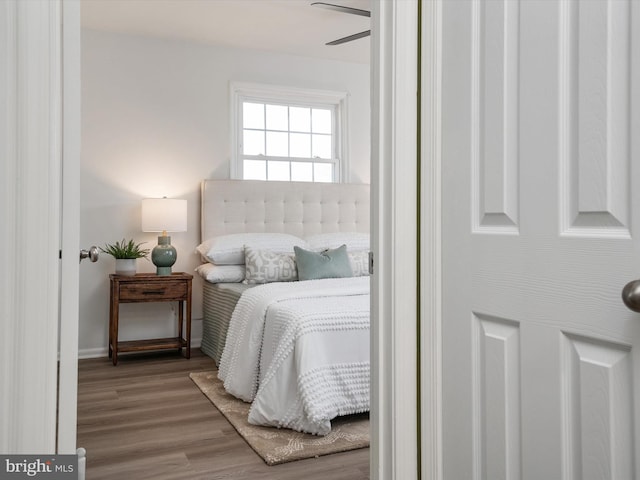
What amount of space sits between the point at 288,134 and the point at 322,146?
14.8 inches

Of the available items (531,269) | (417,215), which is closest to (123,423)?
(417,215)

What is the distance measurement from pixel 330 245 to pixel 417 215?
3.49 meters

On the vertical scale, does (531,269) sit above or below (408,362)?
above

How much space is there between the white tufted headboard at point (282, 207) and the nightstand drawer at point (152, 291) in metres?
0.58

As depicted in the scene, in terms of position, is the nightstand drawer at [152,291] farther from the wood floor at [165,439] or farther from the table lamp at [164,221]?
the wood floor at [165,439]

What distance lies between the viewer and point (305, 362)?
2.93m

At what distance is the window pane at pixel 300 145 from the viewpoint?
555 cm

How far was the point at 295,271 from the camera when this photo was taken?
4.59 m

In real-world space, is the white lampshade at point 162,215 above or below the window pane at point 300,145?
below

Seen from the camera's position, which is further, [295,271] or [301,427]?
[295,271]

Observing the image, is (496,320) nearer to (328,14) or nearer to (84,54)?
(328,14)

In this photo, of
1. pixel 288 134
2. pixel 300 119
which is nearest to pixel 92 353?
pixel 288 134

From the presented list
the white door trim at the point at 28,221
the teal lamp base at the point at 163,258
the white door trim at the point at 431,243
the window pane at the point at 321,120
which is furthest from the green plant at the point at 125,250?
the white door trim at the point at 431,243

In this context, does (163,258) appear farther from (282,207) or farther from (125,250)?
(282,207)
